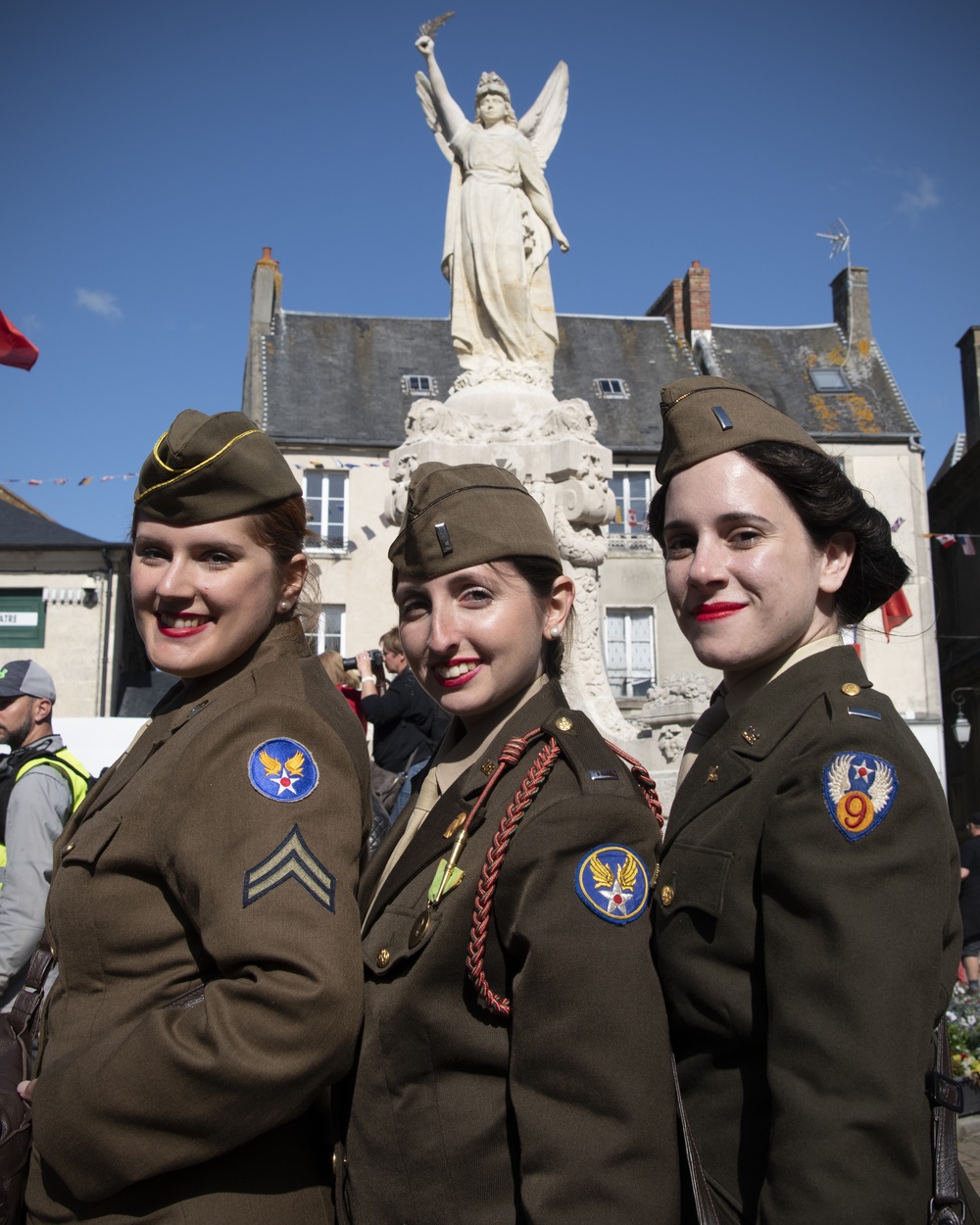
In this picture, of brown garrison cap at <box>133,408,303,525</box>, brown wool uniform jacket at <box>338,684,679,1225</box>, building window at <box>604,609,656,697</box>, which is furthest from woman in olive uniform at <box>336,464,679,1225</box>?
building window at <box>604,609,656,697</box>

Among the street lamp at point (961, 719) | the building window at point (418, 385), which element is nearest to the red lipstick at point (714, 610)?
the street lamp at point (961, 719)

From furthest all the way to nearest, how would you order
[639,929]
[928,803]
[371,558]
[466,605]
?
[371,558] < [466,605] < [639,929] < [928,803]

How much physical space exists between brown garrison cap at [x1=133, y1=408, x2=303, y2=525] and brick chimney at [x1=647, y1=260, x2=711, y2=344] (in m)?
28.8

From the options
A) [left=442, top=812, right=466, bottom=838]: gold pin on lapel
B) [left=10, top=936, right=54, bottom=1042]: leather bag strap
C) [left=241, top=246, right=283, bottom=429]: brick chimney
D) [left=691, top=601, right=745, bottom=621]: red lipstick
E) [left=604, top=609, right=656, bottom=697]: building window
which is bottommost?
[left=10, top=936, right=54, bottom=1042]: leather bag strap

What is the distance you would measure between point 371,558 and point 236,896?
23679mm

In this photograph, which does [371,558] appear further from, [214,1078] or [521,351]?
[214,1078]

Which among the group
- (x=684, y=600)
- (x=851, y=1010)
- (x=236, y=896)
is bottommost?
(x=851, y=1010)

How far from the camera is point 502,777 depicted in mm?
1998

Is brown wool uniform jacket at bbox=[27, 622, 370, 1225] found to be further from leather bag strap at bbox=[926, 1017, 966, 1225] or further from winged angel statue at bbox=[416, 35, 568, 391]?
winged angel statue at bbox=[416, 35, 568, 391]

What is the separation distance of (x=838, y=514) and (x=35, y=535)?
2399cm

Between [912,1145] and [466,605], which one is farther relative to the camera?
[466,605]

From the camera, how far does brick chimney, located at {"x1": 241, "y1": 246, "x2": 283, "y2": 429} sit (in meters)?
27.4

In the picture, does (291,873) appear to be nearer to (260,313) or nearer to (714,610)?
(714,610)

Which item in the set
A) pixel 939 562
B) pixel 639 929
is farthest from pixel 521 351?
pixel 939 562
